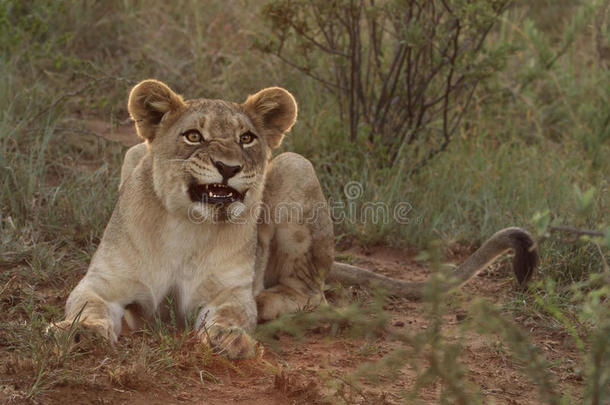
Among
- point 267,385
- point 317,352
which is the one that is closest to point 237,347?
point 267,385

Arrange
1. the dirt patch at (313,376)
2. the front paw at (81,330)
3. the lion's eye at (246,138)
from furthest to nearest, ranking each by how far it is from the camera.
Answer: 1. the lion's eye at (246,138)
2. the front paw at (81,330)
3. the dirt patch at (313,376)

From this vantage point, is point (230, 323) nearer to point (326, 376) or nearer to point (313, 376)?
point (313, 376)

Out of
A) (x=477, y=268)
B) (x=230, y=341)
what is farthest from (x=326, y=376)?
(x=477, y=268)

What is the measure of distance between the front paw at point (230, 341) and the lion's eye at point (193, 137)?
2.59 feet

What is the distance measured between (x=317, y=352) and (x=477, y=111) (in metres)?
3.75

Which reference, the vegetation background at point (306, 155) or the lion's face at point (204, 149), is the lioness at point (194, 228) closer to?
the lion's face at point (204, 149)

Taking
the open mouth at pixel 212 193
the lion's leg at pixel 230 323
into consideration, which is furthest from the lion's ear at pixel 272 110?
the lion's leg at pixel 230 323

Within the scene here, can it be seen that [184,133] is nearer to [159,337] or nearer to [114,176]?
[159,337]

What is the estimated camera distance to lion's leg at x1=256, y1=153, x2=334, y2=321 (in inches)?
166

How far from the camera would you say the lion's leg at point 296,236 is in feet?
13.8

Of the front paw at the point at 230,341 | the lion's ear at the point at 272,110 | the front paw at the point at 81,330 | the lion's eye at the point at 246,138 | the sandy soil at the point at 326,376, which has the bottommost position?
the sandy soil at the point at 326,376

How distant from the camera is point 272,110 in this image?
3.92 metres

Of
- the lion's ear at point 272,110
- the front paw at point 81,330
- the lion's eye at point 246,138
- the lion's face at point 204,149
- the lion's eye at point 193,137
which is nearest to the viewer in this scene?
the front paw at point 81,330

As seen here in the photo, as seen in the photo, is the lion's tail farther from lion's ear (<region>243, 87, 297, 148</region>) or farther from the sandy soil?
lion's ear (<region>243, 87, 297, 148</region>)
